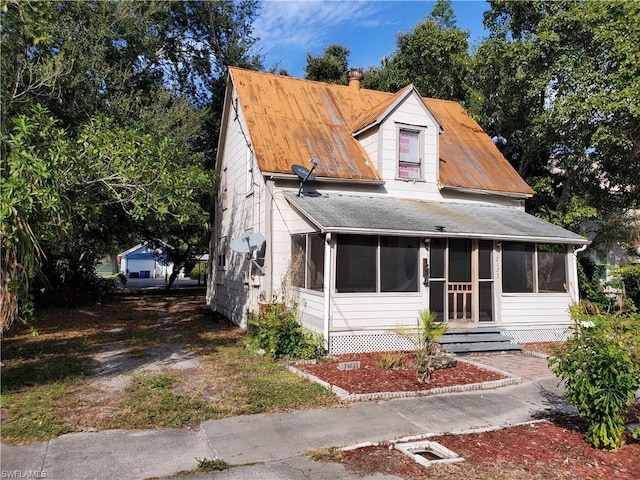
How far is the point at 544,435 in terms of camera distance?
18.4ft

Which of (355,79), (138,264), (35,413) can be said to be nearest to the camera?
(35,413)

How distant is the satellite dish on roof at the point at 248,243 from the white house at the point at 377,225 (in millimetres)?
98

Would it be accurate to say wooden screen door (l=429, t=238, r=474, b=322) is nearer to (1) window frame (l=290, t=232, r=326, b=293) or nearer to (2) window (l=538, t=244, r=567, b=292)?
(2) window (l=538, t=244, r=567, b=292)

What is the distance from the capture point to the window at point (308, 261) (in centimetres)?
1062

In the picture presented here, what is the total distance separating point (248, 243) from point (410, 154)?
226 inches

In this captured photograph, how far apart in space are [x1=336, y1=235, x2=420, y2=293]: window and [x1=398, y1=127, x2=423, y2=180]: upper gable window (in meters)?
3.26

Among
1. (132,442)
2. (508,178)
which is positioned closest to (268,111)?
(508,178)

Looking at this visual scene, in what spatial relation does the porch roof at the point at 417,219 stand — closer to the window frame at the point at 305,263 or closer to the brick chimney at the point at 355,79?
the window frame at the point at 305,263

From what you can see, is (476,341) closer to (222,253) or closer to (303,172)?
(303,172)

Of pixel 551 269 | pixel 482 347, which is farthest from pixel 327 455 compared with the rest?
pixel 551 269

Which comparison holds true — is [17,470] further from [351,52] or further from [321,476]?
[351,52]

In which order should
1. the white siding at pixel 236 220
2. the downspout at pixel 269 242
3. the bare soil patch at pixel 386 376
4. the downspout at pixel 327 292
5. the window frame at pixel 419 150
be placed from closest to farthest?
the bare soil patch at pixel 386 376, the downspout at pixel 327 292, the downspout at pixel 269 242, the white siding at pixel 236 220, the window frame at pixel 419 150

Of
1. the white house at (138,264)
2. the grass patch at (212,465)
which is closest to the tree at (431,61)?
the grass patch at (212,465)

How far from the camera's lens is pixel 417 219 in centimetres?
1143
